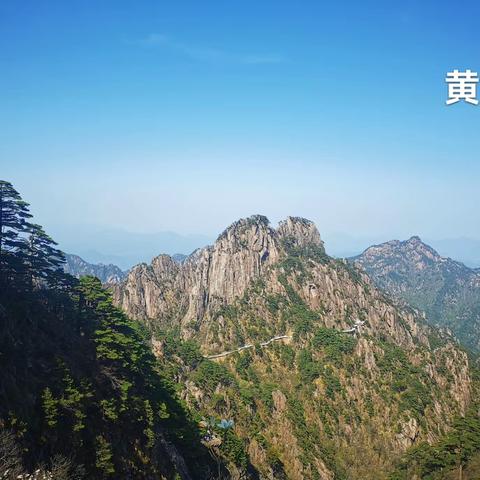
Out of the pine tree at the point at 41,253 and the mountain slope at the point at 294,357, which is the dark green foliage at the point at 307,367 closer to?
the mountain slope at the point at 294,357

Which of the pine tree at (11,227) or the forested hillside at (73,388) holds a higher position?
the pine tree at (11,227)

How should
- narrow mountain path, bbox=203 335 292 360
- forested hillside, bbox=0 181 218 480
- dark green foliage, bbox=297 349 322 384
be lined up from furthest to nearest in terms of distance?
narrow mountain path, bbox=203 335 292 360, dark green foliage, bbox=297 349 322 384, forested hillside, bbox=0 181 218 480

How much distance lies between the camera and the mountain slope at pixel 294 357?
317 feet

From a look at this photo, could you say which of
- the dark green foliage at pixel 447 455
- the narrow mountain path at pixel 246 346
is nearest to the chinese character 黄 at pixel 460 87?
the dark green foliage at pixel 447 455

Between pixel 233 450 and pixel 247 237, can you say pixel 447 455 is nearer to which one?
pixel 233 450

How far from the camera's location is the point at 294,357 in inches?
4909

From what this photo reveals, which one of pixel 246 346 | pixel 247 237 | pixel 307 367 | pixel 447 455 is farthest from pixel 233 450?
pixel 247 237

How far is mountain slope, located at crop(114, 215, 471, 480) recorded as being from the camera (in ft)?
317

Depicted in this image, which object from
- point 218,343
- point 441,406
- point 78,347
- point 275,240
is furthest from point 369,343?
point 78,347

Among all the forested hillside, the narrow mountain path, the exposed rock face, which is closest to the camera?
the forested hillside

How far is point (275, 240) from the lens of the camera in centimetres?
17950

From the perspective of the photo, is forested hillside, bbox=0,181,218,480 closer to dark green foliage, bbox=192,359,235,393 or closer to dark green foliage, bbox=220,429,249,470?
dark green foliage, bbox=220,429,249,470

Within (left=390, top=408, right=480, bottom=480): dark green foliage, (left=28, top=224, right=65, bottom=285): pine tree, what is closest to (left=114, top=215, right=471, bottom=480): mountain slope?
(left=390, top=408, right=480, bottom=480): dark green foliage

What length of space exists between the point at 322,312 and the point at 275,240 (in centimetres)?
4138
